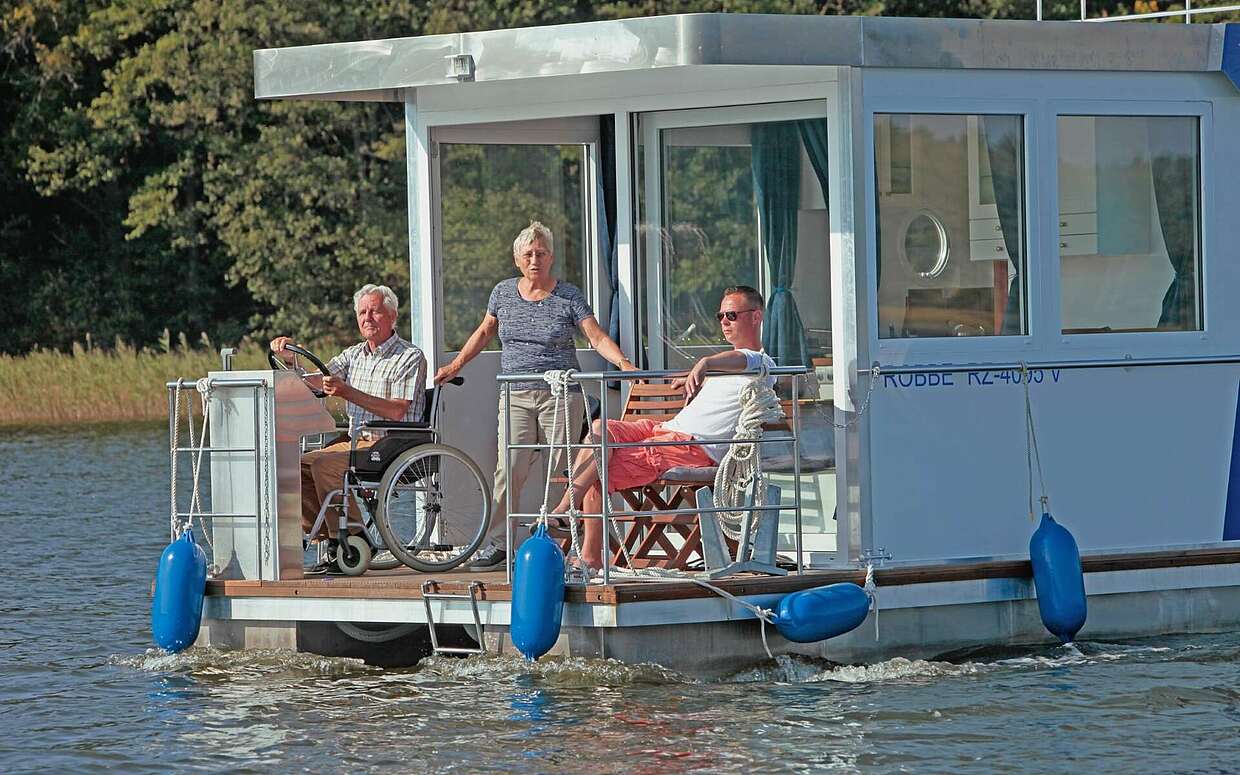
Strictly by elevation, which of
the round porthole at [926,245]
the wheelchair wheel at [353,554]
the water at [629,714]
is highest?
the round porthole at [926,245]

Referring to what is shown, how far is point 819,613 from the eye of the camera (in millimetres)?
8633

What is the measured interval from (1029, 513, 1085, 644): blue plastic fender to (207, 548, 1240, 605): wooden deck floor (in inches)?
6.8

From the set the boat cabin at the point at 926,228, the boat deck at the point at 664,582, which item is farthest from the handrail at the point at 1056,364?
the boat deck at the point at 664,582

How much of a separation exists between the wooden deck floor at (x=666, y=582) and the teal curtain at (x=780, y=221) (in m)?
1.25

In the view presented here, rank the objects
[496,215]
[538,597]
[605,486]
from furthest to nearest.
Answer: [496,215]
[605,486]
[538,597]

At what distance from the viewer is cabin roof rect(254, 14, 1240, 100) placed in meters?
8.71

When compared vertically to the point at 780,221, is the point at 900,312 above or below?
below

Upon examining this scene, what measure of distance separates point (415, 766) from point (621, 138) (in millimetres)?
3727

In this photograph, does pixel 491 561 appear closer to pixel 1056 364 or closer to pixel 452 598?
pixel 452 598

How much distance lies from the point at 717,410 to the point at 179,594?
2455 mm

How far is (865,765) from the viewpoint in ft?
25.7

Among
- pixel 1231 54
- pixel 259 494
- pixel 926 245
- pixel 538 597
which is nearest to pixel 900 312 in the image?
pixel 926 245

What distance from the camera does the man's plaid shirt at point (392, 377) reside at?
9.94 metres

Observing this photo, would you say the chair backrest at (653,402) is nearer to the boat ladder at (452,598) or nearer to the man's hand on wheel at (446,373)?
the man's hand on wheel at (446,373)
